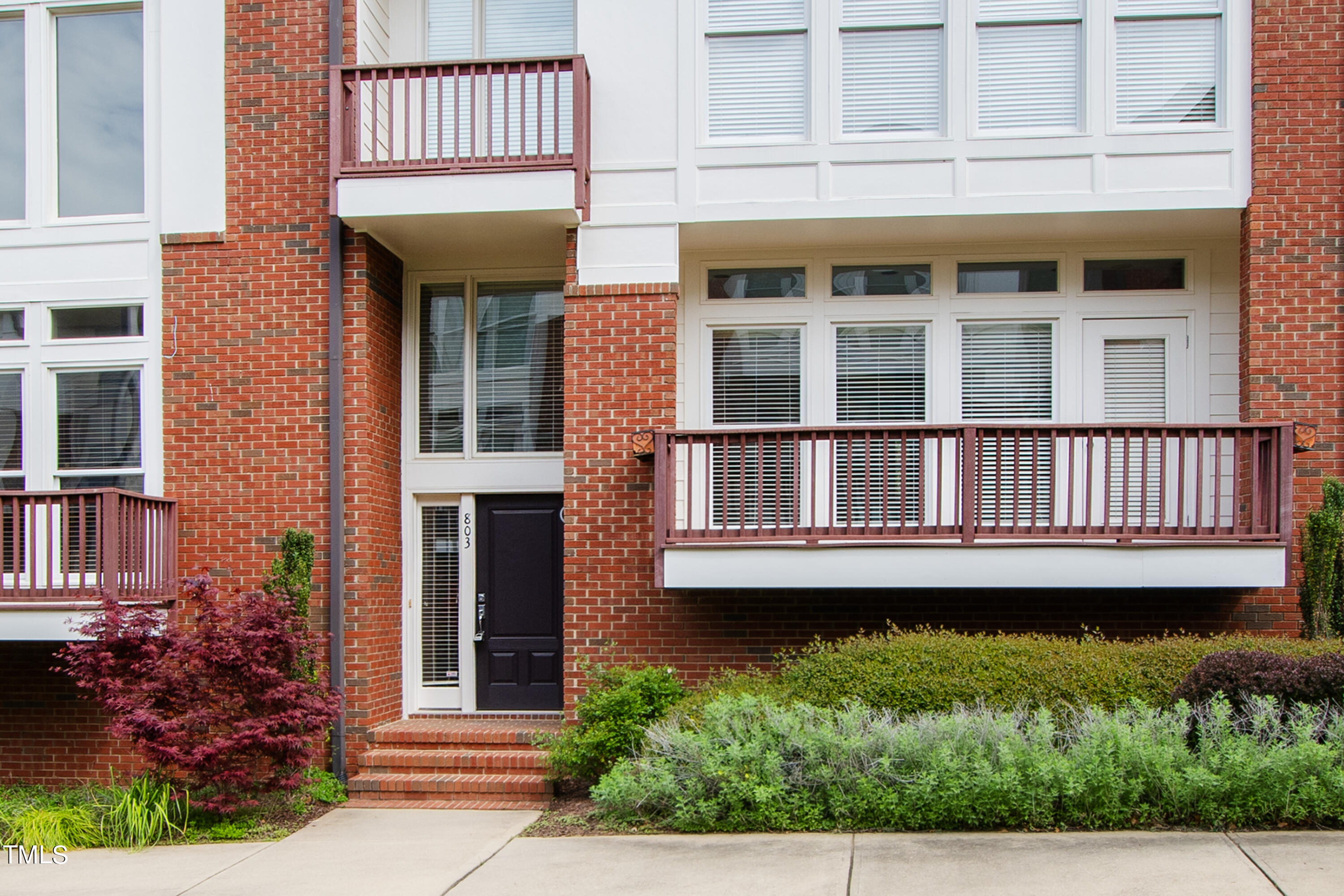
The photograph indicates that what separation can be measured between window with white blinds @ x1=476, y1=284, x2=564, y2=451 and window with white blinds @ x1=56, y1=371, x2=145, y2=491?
10.0ft

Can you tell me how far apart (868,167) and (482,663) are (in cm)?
567

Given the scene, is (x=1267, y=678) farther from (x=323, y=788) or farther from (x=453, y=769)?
(x=323, y=788)

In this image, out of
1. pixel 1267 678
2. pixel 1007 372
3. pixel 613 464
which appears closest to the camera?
pixel 1267 678

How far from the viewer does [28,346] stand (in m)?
10.1

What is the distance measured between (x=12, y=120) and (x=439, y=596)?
19.5 feet

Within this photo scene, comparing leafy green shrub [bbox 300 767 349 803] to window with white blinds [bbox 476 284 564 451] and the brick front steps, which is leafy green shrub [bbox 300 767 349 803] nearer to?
the brick front steps

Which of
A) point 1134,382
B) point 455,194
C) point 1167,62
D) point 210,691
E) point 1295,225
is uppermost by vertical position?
point 1167,62

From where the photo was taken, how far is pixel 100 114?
33.5ft

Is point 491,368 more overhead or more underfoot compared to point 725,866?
more overhead

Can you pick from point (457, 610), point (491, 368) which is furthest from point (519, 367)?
point (457, 610)

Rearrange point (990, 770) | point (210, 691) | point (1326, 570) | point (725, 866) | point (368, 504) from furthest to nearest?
point (368, 504) → point (1326, 570) → point (210, 691) → point (990, 770) → point (725, 866)

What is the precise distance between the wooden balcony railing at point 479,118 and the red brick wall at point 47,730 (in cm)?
505

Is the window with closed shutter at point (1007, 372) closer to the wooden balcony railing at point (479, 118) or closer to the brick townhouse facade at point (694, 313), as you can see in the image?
the brick townhouse facade at point (694, 313)

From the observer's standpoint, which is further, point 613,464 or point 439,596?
point 439,596
